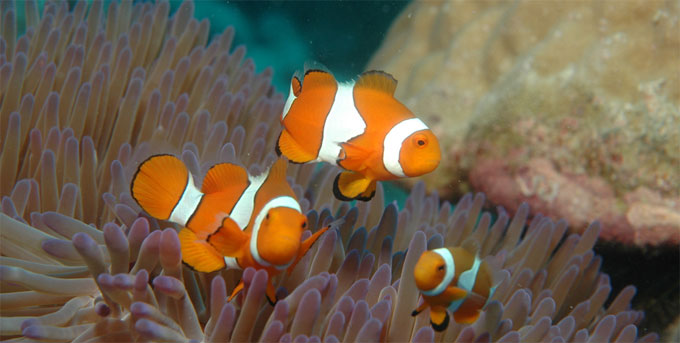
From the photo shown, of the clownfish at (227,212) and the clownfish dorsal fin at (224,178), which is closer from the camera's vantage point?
the clownfish at (227,212)

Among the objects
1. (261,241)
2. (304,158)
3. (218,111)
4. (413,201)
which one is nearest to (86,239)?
(261,241)

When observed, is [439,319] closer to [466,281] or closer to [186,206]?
[466,281]

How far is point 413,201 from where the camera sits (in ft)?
6.77

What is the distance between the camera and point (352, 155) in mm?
1136

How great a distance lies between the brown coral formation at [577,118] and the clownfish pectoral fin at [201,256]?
168 cm

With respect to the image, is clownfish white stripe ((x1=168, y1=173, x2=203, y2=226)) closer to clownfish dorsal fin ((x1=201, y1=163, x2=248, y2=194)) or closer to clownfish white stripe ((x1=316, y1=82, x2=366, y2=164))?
clownfish dorsal fin ((x1=201, y1=163, x2=248, y2=194))

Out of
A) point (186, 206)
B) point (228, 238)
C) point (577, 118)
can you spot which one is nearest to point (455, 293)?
point (228, 238)

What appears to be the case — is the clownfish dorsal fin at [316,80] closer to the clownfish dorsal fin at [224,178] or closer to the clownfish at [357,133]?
the clownfish at [357,133]


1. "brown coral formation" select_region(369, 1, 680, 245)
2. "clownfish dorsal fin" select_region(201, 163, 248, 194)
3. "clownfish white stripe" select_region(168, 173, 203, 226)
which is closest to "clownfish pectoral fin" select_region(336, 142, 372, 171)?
"clownfish dorsal fin" select_region(201, 163, 248, 194)

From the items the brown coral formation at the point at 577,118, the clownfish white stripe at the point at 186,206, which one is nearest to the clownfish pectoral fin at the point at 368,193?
the clownfish white stripe at the point at 186,206

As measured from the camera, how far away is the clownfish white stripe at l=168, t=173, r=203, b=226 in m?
1.16

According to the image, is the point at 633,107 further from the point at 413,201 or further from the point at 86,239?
the point at 86,239

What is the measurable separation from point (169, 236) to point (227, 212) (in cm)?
13

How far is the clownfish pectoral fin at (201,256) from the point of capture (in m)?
1.11
